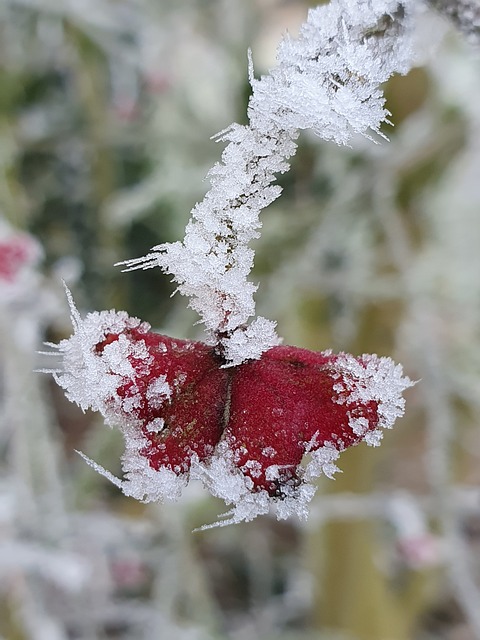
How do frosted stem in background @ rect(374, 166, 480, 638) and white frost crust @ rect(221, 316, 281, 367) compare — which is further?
frosted stem in background @ rect(374, 166, 480, 638)

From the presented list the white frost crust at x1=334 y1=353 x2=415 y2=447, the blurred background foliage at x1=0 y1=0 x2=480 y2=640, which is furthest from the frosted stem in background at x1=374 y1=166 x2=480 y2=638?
the white frost crust at x1=334 y1=353 x2=415 y2=447

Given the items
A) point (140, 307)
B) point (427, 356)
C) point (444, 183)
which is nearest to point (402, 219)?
point (444, 183)

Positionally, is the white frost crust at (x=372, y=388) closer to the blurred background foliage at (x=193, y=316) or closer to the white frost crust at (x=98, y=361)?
the white frost crust at (x=98, y=361)

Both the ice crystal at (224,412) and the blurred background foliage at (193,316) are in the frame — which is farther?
the blurred background foliage at (193,316)

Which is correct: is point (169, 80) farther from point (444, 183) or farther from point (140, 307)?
point (444, 183)

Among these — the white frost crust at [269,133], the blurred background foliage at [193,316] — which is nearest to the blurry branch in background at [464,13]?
the white frost crust at [269,133]

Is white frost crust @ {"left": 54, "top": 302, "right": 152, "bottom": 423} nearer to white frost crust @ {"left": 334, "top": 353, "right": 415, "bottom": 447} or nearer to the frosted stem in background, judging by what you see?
white frost crust @ {"left": 334, "top": 353, "right": 415, "bottom": 447}

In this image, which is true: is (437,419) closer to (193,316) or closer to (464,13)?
(193,316)

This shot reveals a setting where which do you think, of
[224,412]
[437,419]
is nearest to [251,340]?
[224,412]
